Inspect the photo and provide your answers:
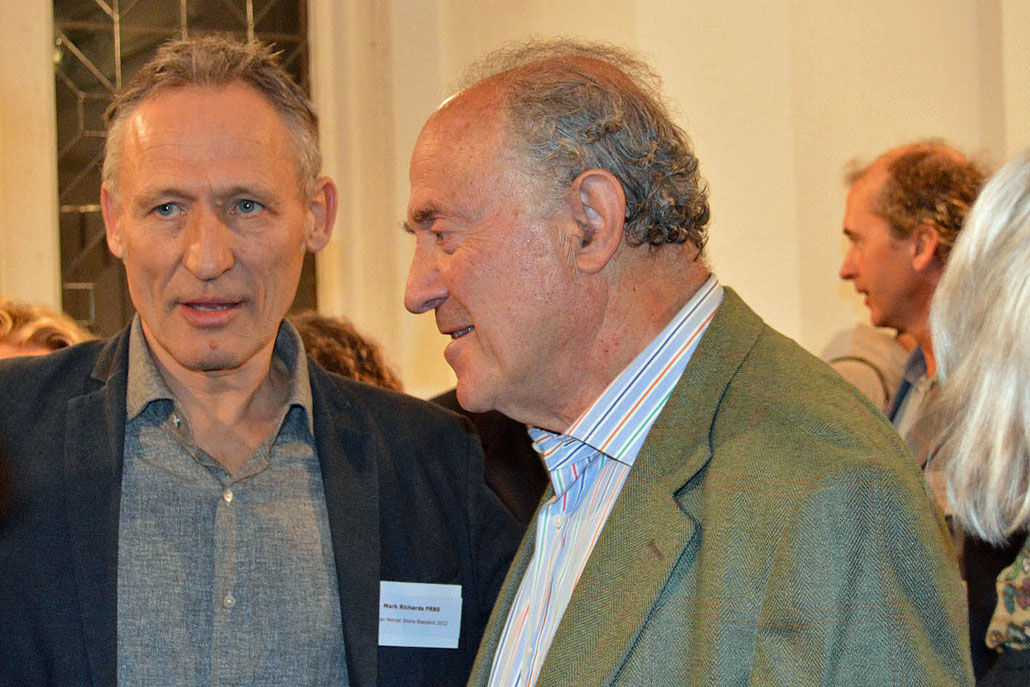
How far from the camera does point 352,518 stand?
6.53 ft

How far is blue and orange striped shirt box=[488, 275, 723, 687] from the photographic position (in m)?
1.51

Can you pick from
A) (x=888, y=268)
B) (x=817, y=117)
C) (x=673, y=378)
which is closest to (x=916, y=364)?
(x=888, y=268)

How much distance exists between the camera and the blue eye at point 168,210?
78.4 inches

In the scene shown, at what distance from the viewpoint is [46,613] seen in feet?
5.87

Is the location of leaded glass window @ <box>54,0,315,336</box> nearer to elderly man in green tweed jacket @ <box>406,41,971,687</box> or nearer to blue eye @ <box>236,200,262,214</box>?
blue eye @ <box>236,200,262,214</box>

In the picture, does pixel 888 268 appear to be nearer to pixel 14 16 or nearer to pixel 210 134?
pixel 210 134

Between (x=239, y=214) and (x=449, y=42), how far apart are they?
117 inches

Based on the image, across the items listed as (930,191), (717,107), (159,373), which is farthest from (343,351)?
(930,191)

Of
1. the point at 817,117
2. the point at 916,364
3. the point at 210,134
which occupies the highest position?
the point at 817,117

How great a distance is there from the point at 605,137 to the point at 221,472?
36.8 inches

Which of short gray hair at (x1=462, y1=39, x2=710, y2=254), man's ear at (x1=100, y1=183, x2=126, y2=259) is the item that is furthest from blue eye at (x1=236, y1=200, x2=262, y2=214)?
short gray hair at (x1=462, y1=39, x2=710, y2=254)

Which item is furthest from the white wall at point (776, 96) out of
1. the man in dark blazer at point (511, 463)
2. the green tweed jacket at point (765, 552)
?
the green tweed jacket at point (765, 552)

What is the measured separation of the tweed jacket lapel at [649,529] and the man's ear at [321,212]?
3.27 ft

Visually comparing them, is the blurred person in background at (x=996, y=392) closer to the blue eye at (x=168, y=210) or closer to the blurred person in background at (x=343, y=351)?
the blue eye at (x=168, y=210)
